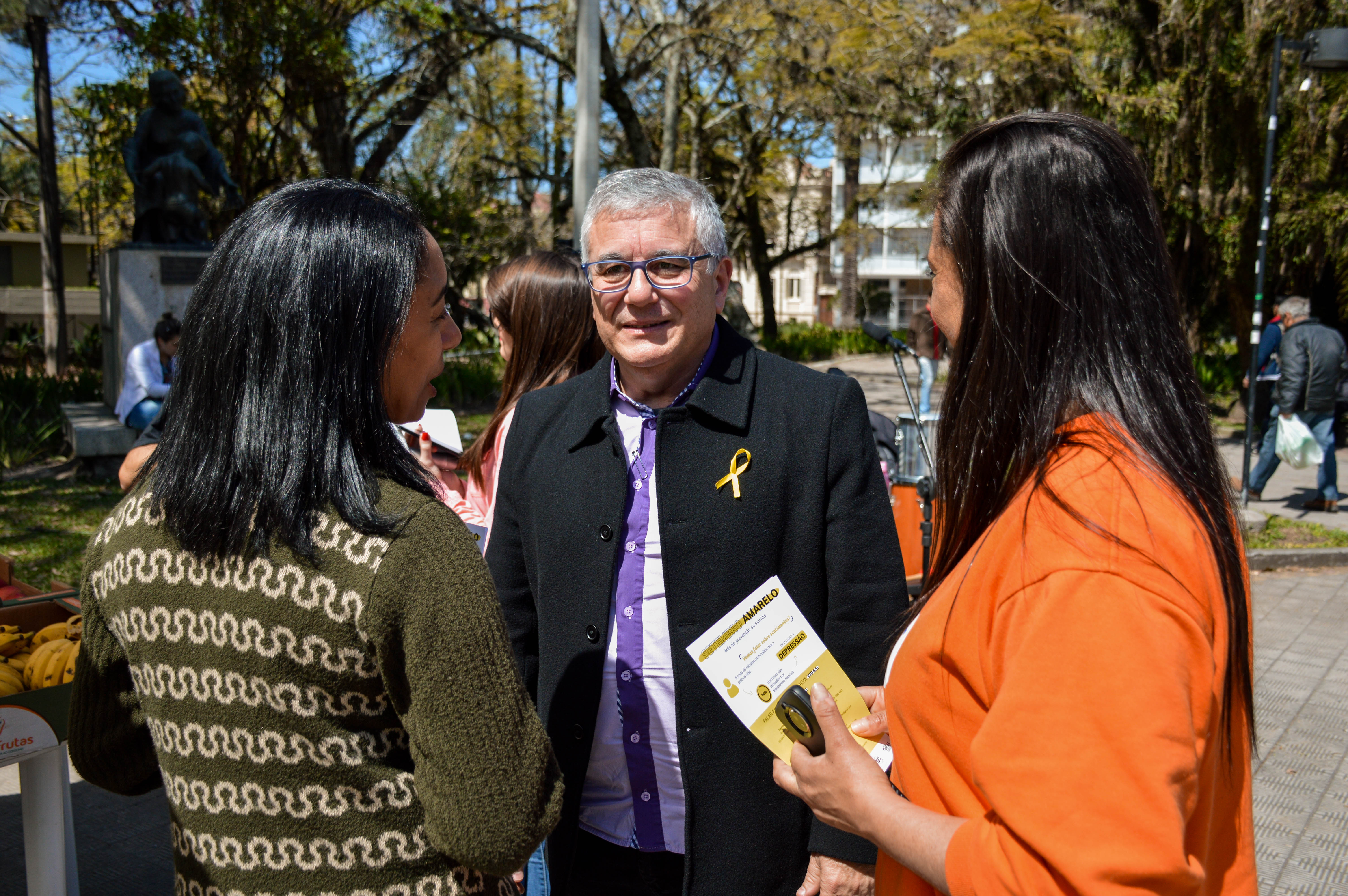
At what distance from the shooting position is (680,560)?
2.00 m

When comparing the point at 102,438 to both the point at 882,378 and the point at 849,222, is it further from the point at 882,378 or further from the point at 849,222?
the point at 882,378

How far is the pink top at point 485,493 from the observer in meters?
2.88

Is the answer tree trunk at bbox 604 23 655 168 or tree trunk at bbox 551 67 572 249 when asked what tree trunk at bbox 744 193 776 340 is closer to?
tree trunk at bbox 551 67 572 249

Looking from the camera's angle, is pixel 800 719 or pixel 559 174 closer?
pixel 800 719

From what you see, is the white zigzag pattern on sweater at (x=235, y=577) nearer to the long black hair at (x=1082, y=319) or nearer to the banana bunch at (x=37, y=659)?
the long black hair at (x=1082, y=319)

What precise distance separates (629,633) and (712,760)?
0.98 ft

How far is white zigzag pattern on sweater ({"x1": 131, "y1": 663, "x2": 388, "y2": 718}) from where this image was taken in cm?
128

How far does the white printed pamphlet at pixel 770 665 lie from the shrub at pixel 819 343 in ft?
85.7

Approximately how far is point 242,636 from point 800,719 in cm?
80

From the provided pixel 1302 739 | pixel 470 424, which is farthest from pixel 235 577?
pixel 470 424

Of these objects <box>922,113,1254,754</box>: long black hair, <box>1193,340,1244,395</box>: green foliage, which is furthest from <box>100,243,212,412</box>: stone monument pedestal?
<box>1193,340,1244,395</box>: green foliage

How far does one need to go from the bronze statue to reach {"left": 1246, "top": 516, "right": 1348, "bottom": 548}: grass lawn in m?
11.0

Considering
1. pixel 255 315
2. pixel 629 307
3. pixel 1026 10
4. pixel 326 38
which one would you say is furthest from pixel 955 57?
pixel 255 315

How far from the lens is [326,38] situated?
46.4 feet
